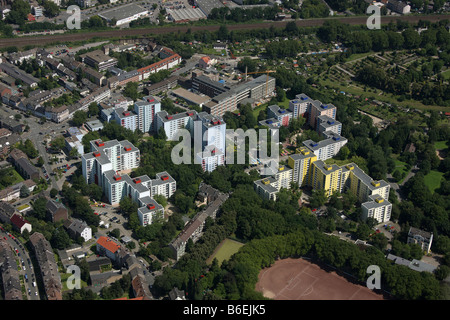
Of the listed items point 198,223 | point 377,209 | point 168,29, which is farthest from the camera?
point 168,29

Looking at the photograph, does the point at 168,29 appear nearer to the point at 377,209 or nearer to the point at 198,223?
the point at 198,223

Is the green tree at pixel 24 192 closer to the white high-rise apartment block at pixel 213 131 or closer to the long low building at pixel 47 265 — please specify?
the long low building at pixel 47 265

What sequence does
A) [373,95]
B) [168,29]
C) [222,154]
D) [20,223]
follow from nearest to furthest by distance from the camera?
[20,223], [222,154], [373,95], [168,29]

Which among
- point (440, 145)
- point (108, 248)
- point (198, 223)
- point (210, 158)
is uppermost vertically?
point (210, 158)

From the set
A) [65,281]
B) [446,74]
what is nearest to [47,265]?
[65,281]

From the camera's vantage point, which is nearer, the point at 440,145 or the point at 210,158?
the point at 210,158

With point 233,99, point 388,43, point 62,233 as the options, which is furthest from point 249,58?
point 62,233
